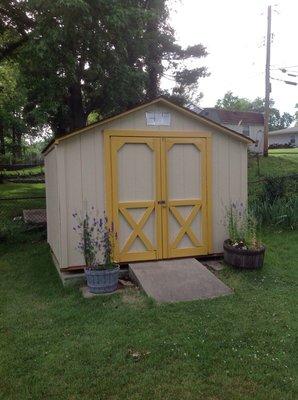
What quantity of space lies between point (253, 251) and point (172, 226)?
4.66 feet

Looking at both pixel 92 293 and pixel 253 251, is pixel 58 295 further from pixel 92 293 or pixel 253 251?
pixel 253 251

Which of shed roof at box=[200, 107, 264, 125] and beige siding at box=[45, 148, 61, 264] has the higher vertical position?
shed roof at box=[200, 107, 264, 125]

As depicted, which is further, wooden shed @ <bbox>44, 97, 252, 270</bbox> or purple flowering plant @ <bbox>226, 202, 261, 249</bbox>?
purple flowering plant @ <bbox>226, 202, 261, 249</bbox>

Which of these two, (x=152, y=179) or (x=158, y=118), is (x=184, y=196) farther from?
(x=158, y=118)

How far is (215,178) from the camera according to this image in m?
6.95

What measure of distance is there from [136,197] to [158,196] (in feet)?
1.27

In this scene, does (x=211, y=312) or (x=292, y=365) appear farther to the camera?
(x=211, y=312)

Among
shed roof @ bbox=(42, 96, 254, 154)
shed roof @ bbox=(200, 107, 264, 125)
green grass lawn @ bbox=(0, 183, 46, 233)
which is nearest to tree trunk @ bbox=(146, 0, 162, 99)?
green grass lawn @ bbox=(0, 183, 46, 233)

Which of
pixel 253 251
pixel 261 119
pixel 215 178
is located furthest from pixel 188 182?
pixel 261 119

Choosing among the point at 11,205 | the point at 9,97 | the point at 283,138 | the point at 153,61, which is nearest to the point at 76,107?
the point at 11,205

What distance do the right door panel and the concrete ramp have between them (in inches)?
13.3

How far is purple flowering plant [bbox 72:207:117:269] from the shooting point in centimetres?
607

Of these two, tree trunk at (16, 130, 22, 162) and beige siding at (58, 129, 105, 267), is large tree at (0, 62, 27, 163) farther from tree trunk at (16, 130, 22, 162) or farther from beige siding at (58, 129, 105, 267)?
beige siding at (58, 129, 105, 267)

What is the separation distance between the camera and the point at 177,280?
19.1ft
